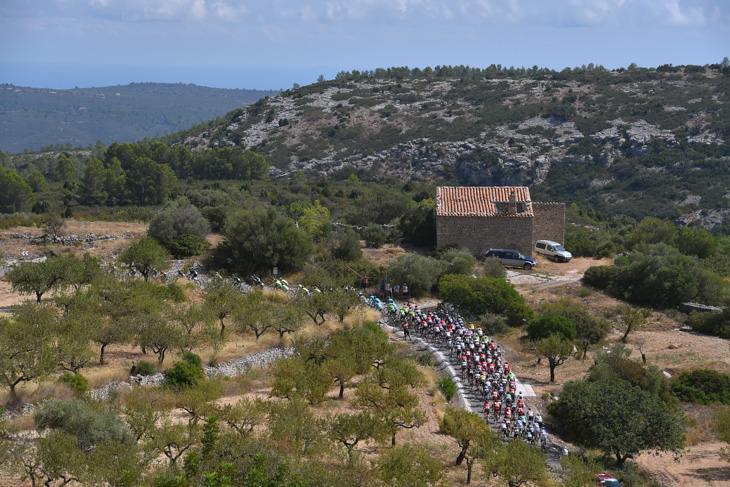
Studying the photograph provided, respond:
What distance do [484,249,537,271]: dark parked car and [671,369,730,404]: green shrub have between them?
48.0ft

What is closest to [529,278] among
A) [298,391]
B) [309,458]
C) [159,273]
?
[159,273]

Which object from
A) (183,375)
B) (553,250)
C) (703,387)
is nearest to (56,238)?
(183,375)

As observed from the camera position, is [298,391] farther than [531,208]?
No

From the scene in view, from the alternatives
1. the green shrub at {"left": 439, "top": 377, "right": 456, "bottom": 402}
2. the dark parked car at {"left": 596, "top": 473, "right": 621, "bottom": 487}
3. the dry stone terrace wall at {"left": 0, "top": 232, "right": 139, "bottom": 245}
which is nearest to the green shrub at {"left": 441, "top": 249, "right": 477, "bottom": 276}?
the green shrub at {"left": 439, "top": 377, "right": 456, "bottom": 402}

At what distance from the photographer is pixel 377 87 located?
121m

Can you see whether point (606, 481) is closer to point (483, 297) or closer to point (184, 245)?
point (483, 297)

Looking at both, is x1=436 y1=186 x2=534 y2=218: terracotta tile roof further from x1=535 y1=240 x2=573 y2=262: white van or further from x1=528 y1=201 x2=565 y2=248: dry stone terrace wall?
x1=535 y1=240 x2=573 y2=262: white van

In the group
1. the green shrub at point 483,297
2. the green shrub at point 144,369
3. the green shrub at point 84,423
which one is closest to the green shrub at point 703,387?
the green shrub at point 483,297

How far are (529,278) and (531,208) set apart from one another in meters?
4.52

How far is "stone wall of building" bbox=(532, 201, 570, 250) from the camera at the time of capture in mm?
39188

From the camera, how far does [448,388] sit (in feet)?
66.4

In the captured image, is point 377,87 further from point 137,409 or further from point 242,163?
point 137,409

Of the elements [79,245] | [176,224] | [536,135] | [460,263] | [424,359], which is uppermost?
[536,135]

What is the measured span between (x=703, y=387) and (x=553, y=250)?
17.7 m
